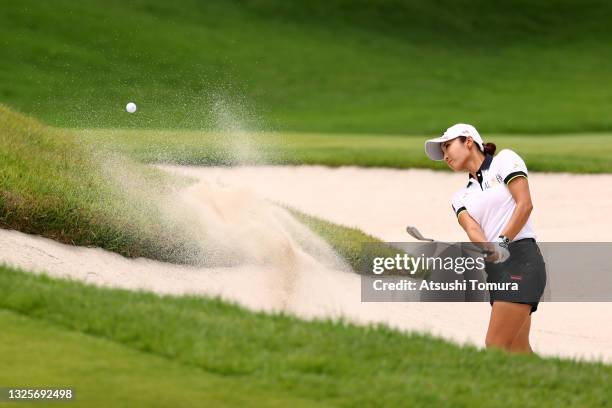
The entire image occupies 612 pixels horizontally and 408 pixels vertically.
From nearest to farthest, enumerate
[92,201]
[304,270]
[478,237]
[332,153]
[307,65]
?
[478,237] → [92,201] → [304,270] → [332,153] → [307,65]

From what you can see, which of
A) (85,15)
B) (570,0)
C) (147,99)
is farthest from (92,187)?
(570,0)

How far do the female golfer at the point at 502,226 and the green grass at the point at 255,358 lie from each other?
1.12 ft

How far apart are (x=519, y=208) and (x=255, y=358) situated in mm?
2006

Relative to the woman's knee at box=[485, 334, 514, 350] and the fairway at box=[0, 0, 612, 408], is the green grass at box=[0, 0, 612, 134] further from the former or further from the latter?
the woman's knee at box=[485, 334, 514, 350]

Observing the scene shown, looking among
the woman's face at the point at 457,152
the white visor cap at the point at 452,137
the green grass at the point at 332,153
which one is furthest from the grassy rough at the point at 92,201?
the green grass at the point at 332,153

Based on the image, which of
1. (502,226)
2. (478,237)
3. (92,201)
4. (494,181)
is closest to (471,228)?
(478,237)

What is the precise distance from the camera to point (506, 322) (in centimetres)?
705

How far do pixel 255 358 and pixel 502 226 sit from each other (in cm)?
199

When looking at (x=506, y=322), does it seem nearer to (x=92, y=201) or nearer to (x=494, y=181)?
(x=494, y=181)

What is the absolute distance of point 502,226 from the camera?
7004 mm

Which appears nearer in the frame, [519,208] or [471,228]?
[519,208]

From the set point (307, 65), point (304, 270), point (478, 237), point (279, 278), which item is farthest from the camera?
point (307, 65)

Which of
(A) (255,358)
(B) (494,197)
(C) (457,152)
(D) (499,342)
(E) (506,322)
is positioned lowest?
(A) (255,358)

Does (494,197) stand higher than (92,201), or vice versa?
(92,201)
